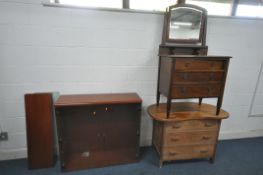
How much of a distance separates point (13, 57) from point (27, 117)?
2.11 ft

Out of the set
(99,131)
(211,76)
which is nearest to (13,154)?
(99,131)

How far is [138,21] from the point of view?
5.85ft

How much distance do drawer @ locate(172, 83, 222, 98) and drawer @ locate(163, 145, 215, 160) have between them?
60 cm

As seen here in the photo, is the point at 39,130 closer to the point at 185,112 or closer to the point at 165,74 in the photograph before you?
the point at 165,74

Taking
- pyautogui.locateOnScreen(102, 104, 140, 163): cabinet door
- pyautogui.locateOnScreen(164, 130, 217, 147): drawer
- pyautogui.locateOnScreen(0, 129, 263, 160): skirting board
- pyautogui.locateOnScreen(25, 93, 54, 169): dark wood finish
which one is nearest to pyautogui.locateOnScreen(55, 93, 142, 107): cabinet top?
pyautogui.locateOnScreen(102, 104, 140, 163): cabinet door

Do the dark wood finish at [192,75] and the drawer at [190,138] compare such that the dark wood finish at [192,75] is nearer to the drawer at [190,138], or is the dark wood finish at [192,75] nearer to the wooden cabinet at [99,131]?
the drawer at [190,138]

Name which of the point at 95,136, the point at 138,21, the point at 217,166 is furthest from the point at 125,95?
the point at 217,166

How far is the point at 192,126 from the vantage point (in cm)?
171

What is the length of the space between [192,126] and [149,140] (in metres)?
→ 0.69

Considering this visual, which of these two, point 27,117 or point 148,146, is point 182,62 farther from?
point 27,117

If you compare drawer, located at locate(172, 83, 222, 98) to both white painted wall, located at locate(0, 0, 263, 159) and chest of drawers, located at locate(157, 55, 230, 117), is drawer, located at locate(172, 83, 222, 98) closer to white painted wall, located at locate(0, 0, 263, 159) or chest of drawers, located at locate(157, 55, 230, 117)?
chest of drawers, located at locate(157, 55, 230, 117)

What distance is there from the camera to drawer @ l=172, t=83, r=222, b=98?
1.58 m

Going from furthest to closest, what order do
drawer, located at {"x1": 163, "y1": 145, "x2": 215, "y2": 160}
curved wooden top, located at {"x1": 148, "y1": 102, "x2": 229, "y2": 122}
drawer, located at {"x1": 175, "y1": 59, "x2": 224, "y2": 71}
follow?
1. drawer, located at {"x1": 163, "y1": 145, "x2": 215, "y2": 160}
2. curved wooden top, located at {"x1": 148, "y1": 102, "x2": 229, "y2": 122}
3. drawer, located at {"x1": 175, "y1": 59, "x2": 224, "y2": 71}

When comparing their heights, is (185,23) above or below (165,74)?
above
